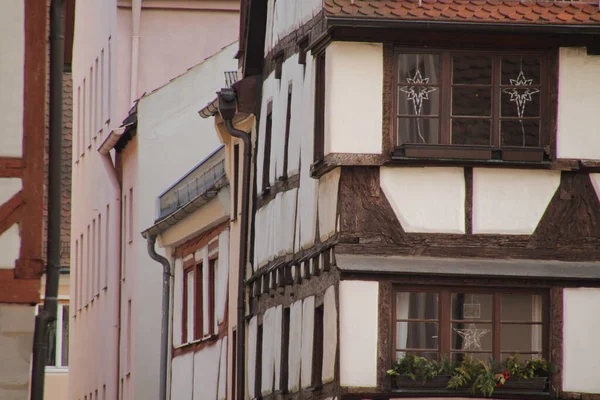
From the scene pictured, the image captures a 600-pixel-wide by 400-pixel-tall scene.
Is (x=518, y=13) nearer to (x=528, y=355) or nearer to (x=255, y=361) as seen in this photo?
(x=528, y=355)

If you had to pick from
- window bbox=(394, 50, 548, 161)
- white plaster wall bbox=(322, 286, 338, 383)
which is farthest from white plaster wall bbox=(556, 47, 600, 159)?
white plaster wall bbox=(322, 286, 338, 383)

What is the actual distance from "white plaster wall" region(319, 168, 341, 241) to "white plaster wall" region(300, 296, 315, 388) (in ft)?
3.38

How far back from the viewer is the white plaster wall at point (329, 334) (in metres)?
23.0

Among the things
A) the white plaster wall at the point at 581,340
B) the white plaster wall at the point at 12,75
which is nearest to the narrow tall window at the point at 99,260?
the white plaster wall at the point at 581,340

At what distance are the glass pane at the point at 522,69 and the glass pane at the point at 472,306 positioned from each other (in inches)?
88.4

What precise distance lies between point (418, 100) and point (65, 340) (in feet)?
121

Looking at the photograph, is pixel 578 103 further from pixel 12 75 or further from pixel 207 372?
pixel 207 372

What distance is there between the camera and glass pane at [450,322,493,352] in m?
22.7

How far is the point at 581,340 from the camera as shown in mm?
22688

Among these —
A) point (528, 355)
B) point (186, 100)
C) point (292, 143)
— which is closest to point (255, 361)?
point (292, 143)

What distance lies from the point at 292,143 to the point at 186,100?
13.5 metres

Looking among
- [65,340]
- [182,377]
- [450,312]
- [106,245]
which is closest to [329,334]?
[450,312]

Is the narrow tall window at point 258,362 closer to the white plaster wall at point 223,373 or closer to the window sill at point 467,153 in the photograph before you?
the white plaster wall at point 223,373

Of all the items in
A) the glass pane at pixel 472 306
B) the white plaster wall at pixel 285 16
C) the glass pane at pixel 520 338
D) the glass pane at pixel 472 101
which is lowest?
the glass pane at pixel 520 338
